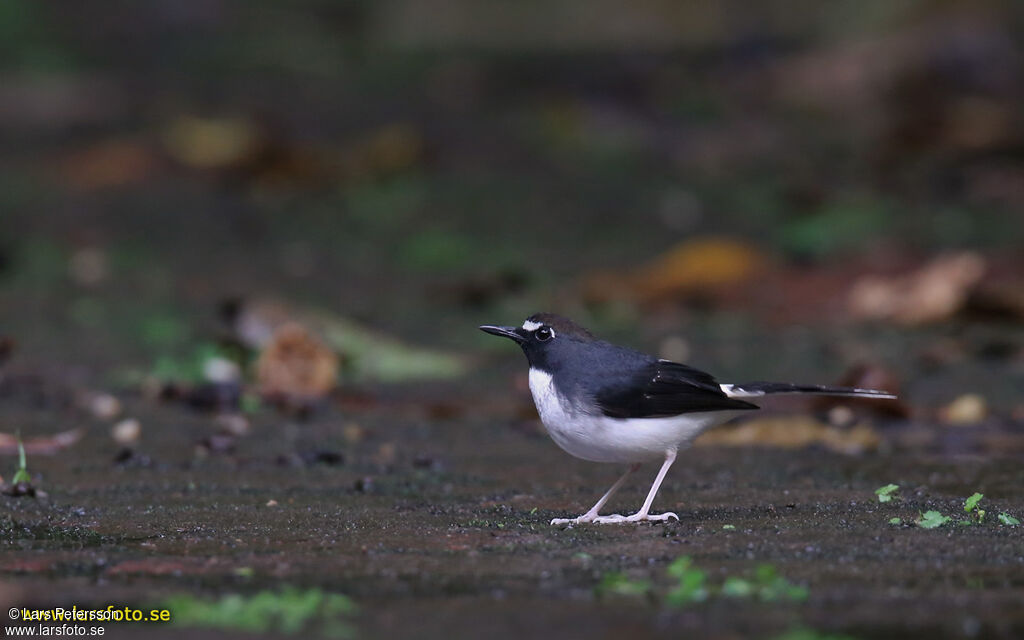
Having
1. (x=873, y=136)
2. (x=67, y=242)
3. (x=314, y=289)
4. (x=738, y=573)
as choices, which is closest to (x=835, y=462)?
(x=738, y=573)

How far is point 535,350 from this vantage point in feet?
18.7

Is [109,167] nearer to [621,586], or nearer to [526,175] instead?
[526,175]

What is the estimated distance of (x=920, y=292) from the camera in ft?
31.9

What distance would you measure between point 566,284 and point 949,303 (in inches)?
113

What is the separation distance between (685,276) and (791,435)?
140 inches

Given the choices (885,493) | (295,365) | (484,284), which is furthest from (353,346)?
(885,493)

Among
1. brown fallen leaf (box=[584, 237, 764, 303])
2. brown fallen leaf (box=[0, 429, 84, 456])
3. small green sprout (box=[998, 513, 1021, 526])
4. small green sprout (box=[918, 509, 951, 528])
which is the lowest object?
small green sprout (box=[998, 513, 1021, 526])

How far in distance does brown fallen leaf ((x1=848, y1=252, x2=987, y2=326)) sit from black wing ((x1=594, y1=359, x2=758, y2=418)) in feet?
15.5

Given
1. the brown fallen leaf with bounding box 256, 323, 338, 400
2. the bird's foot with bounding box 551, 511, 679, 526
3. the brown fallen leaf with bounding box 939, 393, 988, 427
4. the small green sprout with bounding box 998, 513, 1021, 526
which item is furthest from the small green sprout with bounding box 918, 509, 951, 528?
the brown fallen leaf with bounding box 256, 323, 338, 400

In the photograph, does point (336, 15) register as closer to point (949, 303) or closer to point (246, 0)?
point (246, 0)

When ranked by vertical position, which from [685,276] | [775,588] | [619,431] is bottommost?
[775,588]

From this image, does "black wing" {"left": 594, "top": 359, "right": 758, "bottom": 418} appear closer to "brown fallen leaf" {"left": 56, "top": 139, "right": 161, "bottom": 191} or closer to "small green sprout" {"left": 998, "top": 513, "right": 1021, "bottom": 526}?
"small green sprout" {"left": 998, "top": 513, "right": 1021, "bottom": 526}

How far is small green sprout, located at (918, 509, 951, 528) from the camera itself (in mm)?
4598

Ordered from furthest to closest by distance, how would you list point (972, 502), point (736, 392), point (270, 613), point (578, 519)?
point (736, 392)
point (578, 519)
point (972, 502)
point (270, 613)
